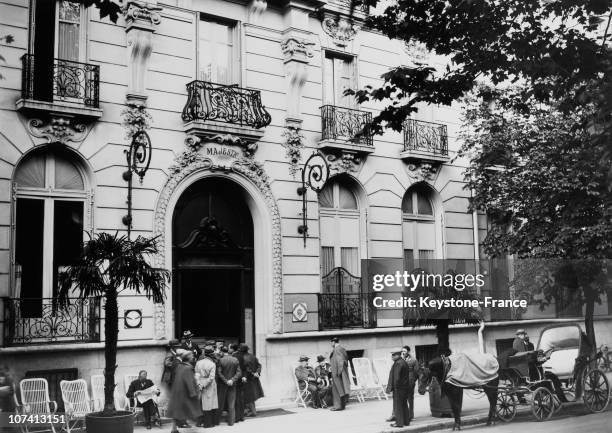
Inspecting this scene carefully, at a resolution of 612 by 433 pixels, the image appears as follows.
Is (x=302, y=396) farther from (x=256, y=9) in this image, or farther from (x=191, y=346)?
(x=256, y=9)

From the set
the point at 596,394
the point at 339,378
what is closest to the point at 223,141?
the point at 339,378

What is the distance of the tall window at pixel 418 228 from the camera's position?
23062 mm

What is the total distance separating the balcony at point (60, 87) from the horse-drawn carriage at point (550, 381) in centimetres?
1138

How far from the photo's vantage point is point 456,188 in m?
24.2

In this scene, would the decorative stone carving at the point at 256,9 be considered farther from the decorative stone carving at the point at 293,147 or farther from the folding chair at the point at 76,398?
the folding chair at the point at 76,398

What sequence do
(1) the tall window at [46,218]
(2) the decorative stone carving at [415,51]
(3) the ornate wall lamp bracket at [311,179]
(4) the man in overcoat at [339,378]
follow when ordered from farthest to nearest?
(2) the decorative stone carving at [415,51] → (3) the ornate wall lamp bracket at [311,179] → (4) the man in overcoat at [339,378] → (1) the tall window at [46,218]

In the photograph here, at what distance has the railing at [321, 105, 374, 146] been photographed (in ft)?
69.3

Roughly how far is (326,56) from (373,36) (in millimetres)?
1939

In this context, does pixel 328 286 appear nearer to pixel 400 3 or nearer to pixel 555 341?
pixel 555 341

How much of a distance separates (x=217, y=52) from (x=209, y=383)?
933cm

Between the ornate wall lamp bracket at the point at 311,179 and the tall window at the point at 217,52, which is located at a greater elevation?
the tall window at the point at 217,52

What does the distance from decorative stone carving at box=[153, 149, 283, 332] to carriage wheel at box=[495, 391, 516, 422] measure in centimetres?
628

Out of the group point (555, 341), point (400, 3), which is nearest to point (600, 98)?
point (400, 3)

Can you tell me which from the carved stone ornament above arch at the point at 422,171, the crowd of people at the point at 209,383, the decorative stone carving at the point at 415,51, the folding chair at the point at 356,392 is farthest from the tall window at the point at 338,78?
the crowd of people at the point at 209,383
